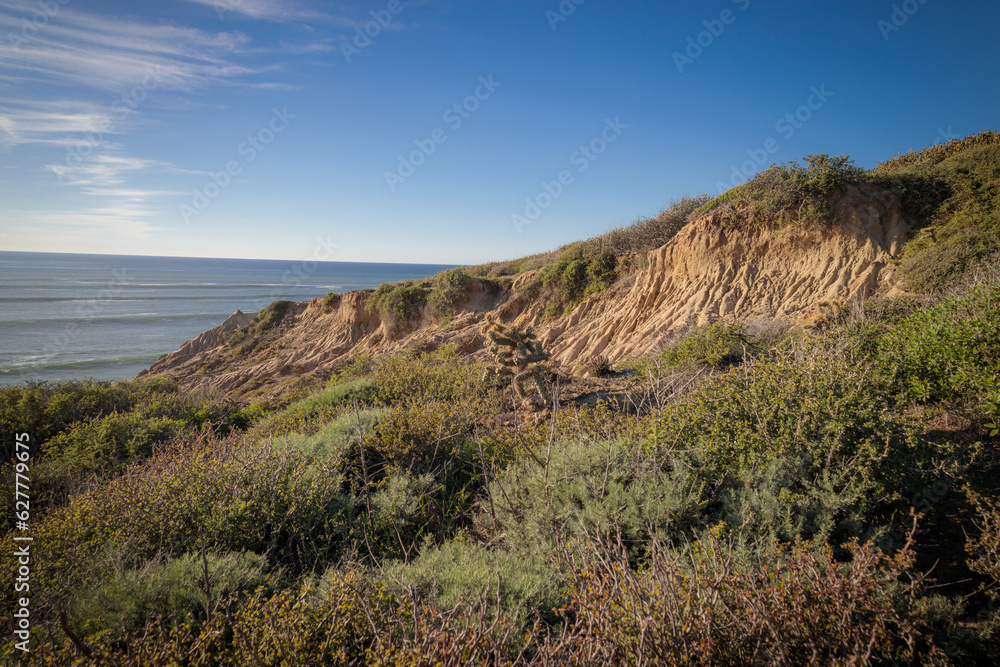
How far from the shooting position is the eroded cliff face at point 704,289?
12273 mm

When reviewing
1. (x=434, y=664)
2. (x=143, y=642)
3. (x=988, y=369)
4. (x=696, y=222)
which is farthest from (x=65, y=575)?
(x=696, y=222)

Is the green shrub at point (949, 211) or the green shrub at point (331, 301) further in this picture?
Answer: the green shrub at point (331, 301)

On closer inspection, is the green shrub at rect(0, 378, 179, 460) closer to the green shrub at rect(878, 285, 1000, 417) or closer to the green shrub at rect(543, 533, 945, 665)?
the green shrub at rect(543, 533, 945, 665)

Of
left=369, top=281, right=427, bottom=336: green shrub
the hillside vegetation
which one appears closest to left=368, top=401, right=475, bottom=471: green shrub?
the hillside vegetation

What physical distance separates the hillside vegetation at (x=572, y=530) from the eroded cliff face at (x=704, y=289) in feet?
18.8

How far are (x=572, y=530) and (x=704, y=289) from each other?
12302 mm

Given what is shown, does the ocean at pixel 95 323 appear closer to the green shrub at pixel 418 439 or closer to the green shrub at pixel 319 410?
the green shrub at pixel 319 410

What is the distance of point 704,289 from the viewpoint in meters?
13.9

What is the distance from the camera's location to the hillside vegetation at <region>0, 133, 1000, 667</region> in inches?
91.3

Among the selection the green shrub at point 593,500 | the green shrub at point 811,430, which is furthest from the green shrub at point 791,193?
the green shrub at point 593,500

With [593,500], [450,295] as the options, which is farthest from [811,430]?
[450,295]

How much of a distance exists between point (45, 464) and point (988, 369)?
1326 centimetres

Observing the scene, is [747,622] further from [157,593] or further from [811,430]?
[157,593]

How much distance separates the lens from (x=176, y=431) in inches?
320
